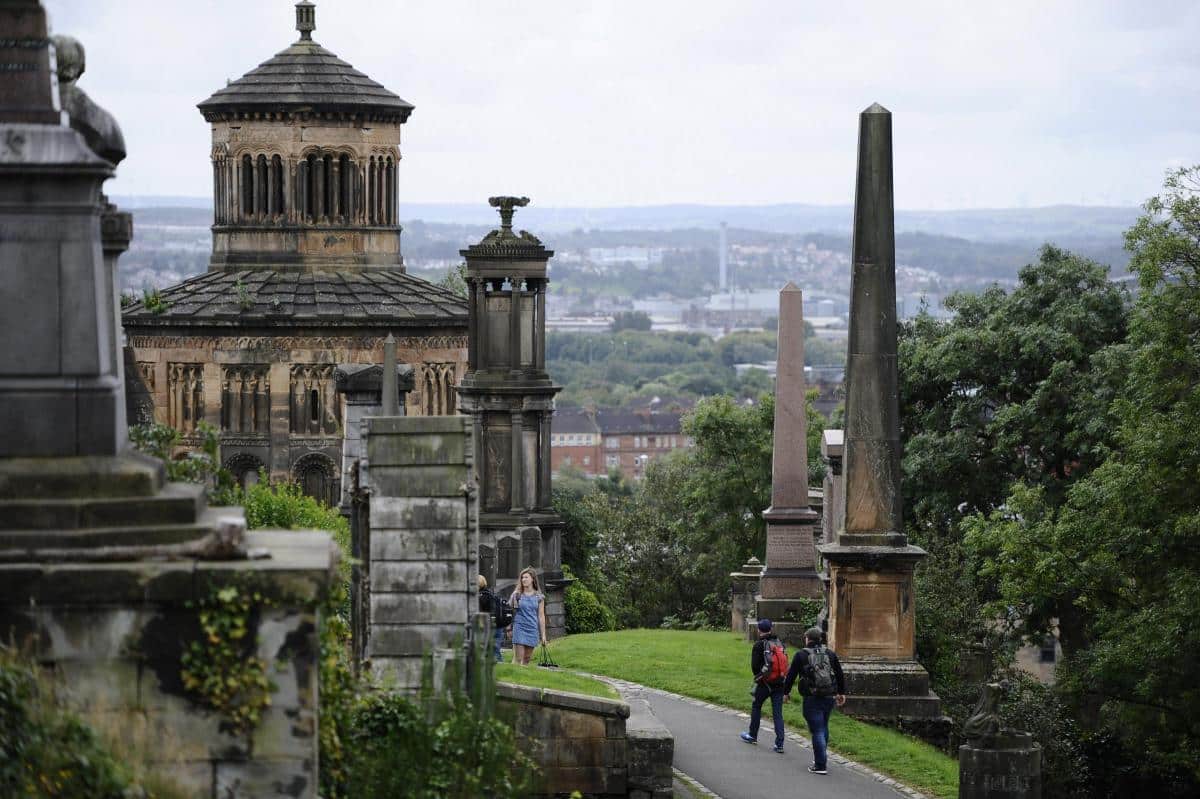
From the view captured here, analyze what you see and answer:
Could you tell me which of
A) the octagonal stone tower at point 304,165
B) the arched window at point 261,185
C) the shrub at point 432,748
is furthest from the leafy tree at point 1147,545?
the arched window at point 261,185

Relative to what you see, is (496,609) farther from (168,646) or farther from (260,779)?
(168,646)

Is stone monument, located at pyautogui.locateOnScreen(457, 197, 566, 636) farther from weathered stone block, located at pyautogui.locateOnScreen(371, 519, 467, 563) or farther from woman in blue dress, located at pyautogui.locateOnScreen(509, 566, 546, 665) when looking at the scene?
weathered stone block, located at pyautogui.locateOnScreen(371, 519, 467, 563)

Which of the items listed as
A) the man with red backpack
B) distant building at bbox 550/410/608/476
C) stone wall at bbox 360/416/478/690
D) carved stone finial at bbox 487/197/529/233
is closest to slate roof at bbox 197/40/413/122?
carved stone finial at bbox 487/197/529/233

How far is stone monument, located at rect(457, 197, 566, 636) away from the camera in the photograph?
38.0 meters

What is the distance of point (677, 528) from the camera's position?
5694 cm

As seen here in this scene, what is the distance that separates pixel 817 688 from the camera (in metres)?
21.3

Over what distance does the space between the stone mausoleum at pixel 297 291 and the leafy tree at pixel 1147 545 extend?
1793 centimetres

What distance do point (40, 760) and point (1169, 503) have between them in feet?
73.3

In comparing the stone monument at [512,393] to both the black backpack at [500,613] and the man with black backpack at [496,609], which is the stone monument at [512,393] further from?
the black backpack at [500,613]

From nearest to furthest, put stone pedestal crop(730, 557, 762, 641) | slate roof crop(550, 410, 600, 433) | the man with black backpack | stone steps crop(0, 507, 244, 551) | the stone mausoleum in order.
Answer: stone steps crop(0, 507, 244, 551), the man with black backpack, stone pedestal crop(730, 557, 762, 641), the stone mausoleum, slate roof crop(550, 410, 600, 433)

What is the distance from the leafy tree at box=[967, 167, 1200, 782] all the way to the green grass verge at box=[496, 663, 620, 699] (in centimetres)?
820

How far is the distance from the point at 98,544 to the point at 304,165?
4158cm

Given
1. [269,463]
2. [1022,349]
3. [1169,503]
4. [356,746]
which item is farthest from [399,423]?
[269,463]

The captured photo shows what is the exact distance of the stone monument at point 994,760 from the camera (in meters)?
19.7
